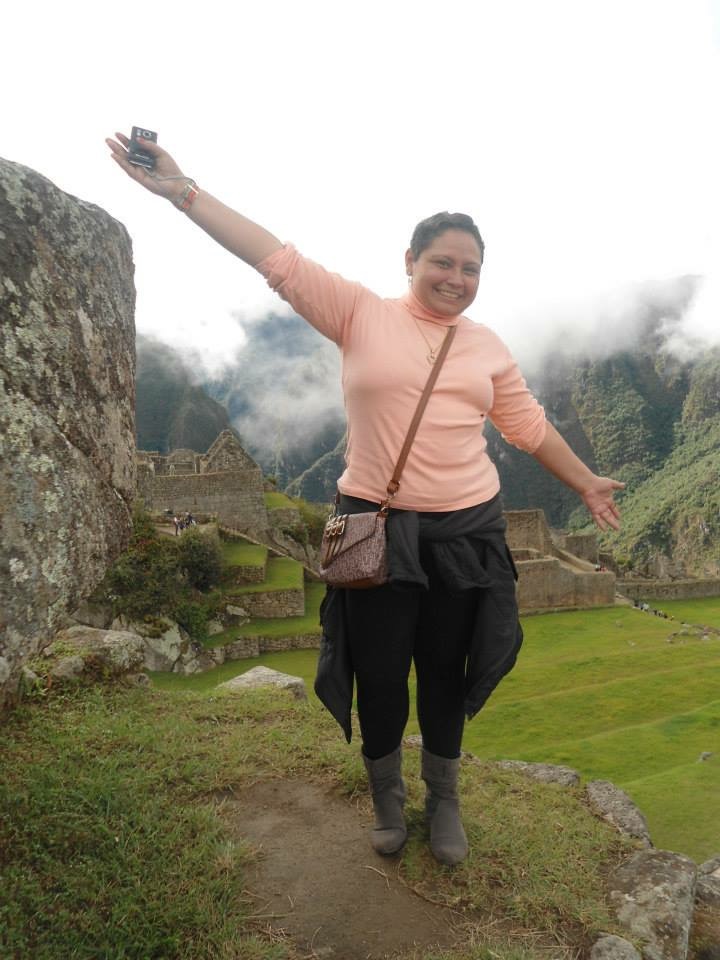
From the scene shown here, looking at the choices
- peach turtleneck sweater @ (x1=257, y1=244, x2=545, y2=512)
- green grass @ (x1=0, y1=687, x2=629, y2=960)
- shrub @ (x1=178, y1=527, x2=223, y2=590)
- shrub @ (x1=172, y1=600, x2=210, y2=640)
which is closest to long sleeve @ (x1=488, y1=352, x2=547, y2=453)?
peach turtleneck sweater @ (x1=257, y1=244, x2=545, y2=512)

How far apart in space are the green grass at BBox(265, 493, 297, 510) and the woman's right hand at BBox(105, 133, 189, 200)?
54.3 ft

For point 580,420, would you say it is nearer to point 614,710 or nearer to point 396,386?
point 614,710

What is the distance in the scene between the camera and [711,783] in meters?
4.02

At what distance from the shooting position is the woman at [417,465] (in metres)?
2.03

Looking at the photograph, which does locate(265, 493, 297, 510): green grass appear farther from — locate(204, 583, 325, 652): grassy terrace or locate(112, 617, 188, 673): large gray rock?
locate(112, 617, 188, 673): large gray rock

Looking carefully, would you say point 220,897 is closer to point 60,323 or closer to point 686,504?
point 60,323

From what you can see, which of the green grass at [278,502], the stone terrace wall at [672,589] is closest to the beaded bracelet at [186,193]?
the green grass at [278,502]

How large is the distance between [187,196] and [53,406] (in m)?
0.79

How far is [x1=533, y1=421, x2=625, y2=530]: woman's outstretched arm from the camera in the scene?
97.8 inches

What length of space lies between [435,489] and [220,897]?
159cm

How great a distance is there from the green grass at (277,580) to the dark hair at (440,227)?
11.2 meters

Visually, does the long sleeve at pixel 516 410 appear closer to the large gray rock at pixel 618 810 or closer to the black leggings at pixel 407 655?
the black leggings at pixel 407 655

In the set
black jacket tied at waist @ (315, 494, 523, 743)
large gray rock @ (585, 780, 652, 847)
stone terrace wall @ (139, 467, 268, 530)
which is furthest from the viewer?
stone terrace wall @ (139, 467, 268, 530)

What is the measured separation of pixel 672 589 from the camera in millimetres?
23859
